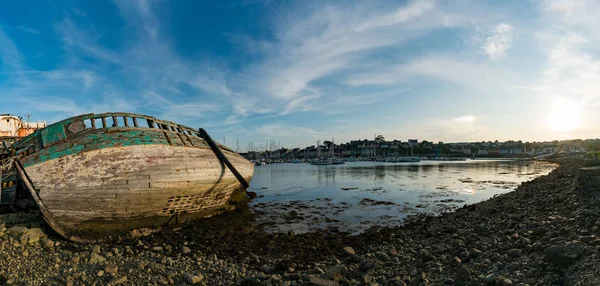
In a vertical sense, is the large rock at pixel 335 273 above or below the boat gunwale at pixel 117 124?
below

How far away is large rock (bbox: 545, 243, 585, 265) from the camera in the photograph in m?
4.73

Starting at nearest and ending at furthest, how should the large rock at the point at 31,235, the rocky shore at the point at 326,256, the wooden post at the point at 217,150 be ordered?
the rocky shore at the point at 326,256
the large rock at the point at 31,235
the wooden post at the point at 217,150

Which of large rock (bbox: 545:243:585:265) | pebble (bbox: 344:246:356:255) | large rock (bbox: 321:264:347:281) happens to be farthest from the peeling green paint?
large rock (bbox: 545:243:585:265)

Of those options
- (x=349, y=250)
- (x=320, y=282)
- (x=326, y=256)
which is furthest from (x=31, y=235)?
(x=349, y=250)

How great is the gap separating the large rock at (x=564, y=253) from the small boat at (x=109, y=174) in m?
9.90

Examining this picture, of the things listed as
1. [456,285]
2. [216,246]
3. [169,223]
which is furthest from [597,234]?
[169,223]

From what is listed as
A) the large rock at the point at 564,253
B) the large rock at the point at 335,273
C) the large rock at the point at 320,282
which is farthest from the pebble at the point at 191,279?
the large rock at the point at 564,253

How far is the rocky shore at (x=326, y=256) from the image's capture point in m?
5.22

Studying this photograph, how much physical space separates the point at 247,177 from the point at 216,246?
7272 mm

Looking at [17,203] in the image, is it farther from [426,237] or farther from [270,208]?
[426,237]

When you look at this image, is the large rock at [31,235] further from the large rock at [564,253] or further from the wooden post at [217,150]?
the large rock at [564,253]

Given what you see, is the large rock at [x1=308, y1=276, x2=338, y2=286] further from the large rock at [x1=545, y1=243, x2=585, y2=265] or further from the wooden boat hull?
the wooden boat hull

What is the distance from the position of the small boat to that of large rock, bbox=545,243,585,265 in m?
9.90

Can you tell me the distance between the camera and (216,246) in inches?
346
